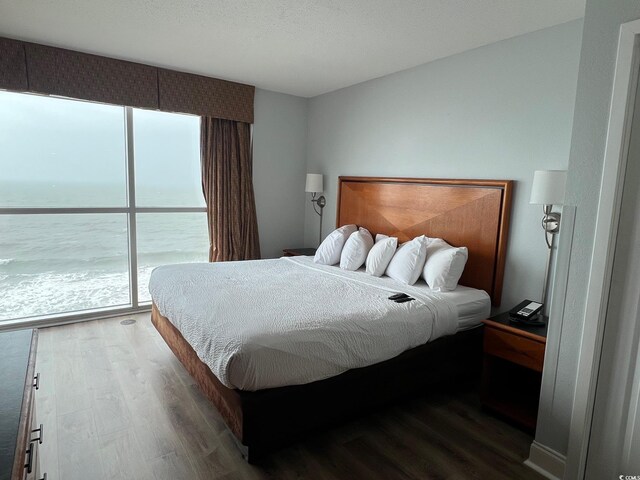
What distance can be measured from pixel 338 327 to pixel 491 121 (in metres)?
2.11

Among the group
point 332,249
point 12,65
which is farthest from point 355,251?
point 12,65

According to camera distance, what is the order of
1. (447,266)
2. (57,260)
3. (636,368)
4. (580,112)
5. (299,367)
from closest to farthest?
(636,368) < (580,112) < (299,367) < (447,266) < (57,260)

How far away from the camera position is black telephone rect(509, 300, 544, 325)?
94.5 inches

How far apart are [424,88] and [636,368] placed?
274cm

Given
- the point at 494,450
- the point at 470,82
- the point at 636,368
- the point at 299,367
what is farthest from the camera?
the point at 470,82

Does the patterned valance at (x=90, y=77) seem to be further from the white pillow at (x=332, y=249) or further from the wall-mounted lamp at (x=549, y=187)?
the wall-mounted lamp at (x=549, y=187)

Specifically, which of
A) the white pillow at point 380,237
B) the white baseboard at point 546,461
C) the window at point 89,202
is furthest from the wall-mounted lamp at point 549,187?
the window at point 89,202

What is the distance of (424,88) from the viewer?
139 inches

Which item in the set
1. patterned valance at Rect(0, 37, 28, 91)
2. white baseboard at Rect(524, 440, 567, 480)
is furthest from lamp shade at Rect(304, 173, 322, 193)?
white baseboard at Rect(524, 440, 567, 480)

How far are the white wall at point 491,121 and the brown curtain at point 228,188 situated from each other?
1.37m

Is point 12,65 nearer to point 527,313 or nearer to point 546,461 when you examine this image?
point 527,313

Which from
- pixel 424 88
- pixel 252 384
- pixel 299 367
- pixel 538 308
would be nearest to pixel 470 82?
pixel 424 88

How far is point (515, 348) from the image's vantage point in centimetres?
230

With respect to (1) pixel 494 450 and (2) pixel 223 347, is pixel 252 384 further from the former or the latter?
(1) pixel 494 450
